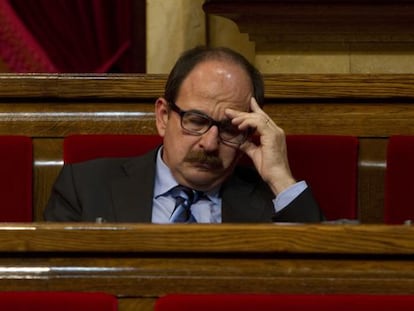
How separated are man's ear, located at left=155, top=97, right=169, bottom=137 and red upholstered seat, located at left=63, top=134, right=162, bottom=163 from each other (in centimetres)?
3

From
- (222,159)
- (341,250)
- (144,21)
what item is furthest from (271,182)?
(144,21)

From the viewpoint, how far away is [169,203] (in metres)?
0.79

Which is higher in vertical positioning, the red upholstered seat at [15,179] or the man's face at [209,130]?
the man's face at [209,130]

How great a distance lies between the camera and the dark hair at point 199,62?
0.79 meters

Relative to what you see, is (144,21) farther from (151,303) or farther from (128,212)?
(151,303)

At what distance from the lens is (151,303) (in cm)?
44

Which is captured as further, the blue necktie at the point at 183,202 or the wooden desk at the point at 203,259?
the blue necktie at the point at 183,202

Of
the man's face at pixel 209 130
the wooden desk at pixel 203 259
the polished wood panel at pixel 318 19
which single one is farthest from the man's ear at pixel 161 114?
the wooden desk at pixel 203 259

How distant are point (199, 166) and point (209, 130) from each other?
29 mm

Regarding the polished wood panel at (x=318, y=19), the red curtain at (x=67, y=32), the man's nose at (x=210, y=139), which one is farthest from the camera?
the red curtain at (x=67, y=32)

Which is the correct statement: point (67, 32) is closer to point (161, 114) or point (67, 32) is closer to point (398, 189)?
point (161, 114)

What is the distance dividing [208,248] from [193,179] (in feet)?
1.06

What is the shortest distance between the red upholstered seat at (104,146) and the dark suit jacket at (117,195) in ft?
0.07

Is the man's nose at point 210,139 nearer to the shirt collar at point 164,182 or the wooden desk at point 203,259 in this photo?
the shirt collar at point 164,182
